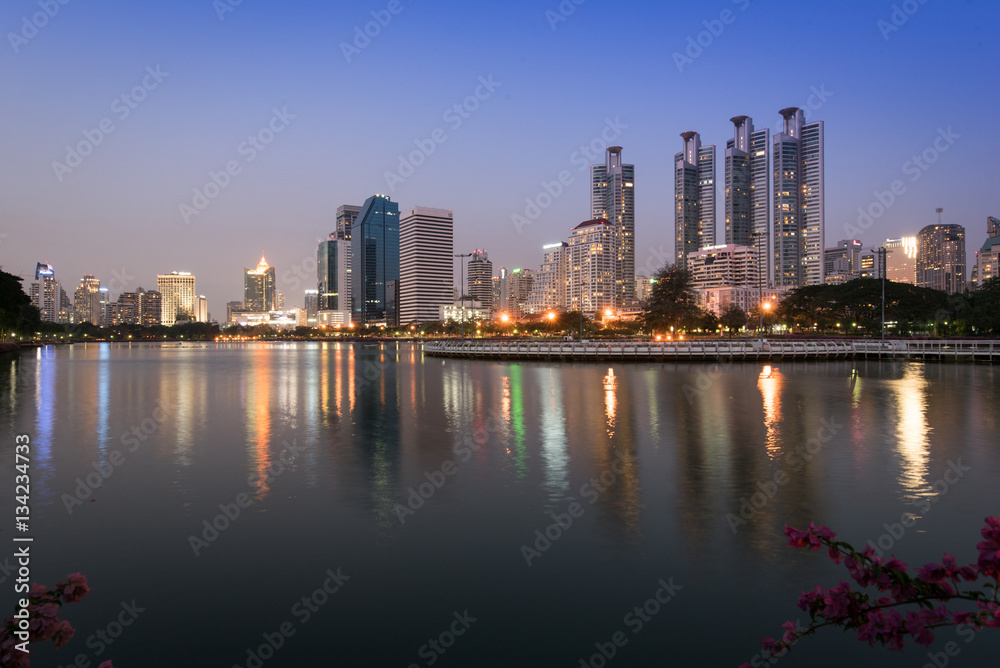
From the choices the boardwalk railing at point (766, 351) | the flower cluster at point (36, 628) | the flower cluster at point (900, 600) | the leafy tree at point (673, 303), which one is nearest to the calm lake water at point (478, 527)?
the flower cluster at point (36, 628)

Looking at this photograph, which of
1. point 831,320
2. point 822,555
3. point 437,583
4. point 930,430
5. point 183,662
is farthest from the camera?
point 831,320

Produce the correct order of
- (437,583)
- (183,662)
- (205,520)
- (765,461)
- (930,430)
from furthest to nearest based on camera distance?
(930,430) → (765,461) → (205,520) → (437,583) → (183,662)

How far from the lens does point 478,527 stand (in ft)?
34.0

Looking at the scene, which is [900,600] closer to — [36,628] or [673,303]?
[36,628]

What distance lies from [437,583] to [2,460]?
13.6m

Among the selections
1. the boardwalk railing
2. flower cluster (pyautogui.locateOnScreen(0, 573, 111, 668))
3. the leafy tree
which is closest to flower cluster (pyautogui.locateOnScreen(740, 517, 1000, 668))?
flower cluster (pyautogui.locateOnScreen(0, 573, 111, 668))

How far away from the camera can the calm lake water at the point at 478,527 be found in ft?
22.8

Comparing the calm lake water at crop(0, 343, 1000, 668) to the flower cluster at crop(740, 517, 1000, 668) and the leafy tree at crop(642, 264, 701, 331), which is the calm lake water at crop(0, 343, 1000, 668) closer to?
the flower cluster at crop(740, 517, 1000, 668)

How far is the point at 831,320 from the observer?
11344 cm

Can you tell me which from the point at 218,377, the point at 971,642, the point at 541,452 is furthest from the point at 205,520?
the point at 218,377

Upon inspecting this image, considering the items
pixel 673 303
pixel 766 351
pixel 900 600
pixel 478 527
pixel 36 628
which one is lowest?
pixel 478 527

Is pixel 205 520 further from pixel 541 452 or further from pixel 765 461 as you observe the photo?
pixel 765 461

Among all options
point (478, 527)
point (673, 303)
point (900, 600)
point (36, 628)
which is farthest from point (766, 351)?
point (36, 628)

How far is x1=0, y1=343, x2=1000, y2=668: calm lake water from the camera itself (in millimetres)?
6961
